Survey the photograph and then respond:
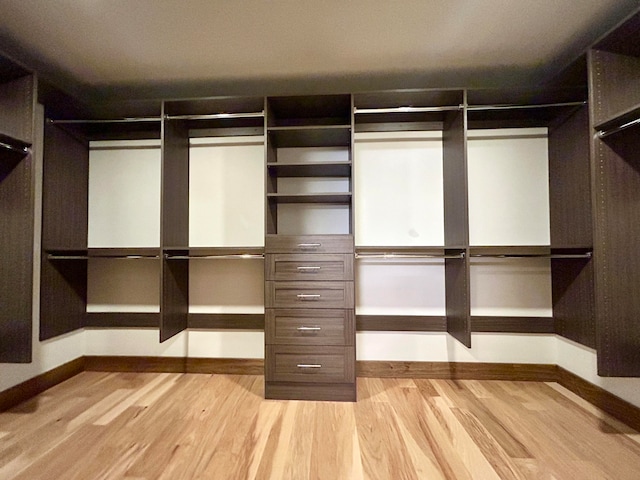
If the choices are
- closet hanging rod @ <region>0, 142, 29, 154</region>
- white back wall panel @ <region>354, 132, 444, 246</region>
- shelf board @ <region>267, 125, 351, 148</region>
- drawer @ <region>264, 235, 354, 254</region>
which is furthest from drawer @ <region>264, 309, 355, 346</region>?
closet hanging rod @ <region>0, 142, 29, 154</region>

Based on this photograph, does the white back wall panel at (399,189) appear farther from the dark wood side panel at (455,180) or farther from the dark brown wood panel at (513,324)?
the dark brown wood panel at (513,324)

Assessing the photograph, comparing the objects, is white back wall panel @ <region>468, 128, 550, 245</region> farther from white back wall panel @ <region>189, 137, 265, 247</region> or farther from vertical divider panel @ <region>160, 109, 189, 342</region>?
vertical divider panel @ <region>160, 109, 189, 342</region>

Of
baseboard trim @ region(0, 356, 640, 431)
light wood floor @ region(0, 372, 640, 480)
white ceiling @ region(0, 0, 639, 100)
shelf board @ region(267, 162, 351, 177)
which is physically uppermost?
white ceiling @ region(0, 0, 639, 100)

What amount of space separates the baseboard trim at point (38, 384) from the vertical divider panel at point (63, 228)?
25cm

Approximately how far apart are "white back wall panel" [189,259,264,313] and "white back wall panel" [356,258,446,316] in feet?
2.49

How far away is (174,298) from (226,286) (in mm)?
359

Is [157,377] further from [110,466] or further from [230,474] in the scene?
[230,474]

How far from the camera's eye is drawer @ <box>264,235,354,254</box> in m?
1.83

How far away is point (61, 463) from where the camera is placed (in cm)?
131

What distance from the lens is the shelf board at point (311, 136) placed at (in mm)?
1926

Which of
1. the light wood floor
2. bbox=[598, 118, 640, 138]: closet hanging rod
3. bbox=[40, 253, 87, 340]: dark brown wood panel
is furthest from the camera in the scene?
bbox=[40, 253, 87, 340]: dark brown wood panel

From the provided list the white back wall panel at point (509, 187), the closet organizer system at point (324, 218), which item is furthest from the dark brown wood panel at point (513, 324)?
the white back wall panel at point (509, 187)

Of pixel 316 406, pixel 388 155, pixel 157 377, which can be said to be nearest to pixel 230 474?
pixel 316 406

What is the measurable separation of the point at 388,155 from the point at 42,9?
205 centimetres
